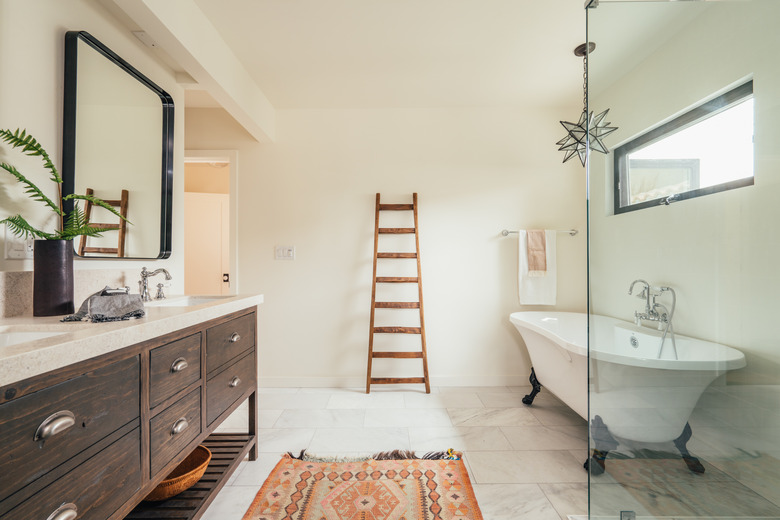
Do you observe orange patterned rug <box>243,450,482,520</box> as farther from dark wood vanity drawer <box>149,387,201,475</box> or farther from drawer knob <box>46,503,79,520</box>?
drawer knob <box>46,503,79,520</box>

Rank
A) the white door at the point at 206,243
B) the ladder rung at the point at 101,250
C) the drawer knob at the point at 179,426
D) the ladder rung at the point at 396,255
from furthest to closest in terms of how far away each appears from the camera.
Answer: the white door at the point at 206,243, the ladder rung at the point at 396,255, the ladder rung at the point at 101,250, the drawer knob at the point at 179,426

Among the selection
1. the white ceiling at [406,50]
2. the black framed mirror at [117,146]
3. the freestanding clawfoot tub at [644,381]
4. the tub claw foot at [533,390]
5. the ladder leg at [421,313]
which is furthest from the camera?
the ladder leg at [421,313]

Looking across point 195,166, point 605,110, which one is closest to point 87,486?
point 605,110

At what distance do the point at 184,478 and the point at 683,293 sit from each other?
71.6 inches

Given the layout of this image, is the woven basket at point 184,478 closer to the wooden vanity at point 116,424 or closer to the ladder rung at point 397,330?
the wooden vanity at point 116,424

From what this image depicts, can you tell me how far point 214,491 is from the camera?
144 cm

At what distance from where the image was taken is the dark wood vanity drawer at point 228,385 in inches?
56.7

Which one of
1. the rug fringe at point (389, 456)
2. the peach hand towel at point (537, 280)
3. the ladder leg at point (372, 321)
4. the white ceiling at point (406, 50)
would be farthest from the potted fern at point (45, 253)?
the peach hand towel at point (537, 280)

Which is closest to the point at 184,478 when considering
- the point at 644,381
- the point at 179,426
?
the point at 179,426

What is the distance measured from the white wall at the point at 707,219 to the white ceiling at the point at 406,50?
3.04ft

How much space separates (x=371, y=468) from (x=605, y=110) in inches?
74.6

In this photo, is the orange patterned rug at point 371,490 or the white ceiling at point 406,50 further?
the white ceiling at point 406,50

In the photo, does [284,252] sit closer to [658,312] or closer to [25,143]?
[25,143]

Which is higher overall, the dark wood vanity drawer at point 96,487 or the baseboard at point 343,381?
the dark wood vanity drawer at point 96,487
